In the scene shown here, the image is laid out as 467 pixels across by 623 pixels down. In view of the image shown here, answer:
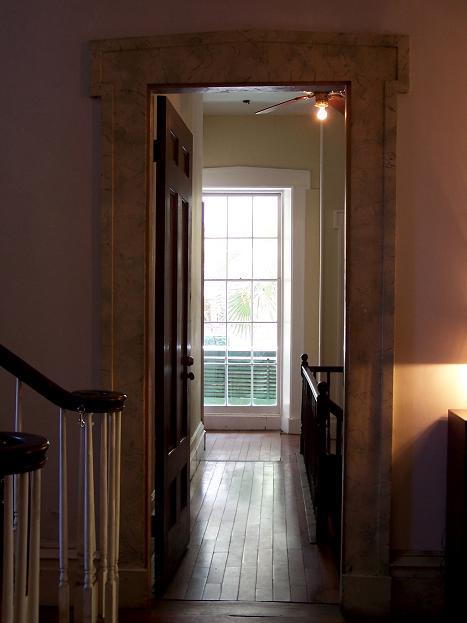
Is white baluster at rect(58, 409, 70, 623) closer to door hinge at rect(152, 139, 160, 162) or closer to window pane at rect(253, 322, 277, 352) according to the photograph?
door hinge at rect(152, 139, 160, 162)

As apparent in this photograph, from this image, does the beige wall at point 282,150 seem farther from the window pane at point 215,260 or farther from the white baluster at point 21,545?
the white baluster at point 21,545

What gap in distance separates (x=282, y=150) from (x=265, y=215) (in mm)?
765

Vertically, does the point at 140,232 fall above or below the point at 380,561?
Result: above

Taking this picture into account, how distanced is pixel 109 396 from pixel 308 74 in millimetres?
1857

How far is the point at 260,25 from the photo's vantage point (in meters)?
3.63

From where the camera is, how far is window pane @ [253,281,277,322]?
29.1 ft

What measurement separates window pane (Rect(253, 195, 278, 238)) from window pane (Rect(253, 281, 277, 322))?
57 centimetres

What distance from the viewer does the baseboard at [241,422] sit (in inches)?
349

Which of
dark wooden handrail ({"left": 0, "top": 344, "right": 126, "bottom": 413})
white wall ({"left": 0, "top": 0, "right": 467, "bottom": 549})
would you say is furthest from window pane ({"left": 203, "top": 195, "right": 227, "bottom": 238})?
Answer: dark wooden handrail ({"left": 0, "top": 344, "right": 126, "bottom": 413})

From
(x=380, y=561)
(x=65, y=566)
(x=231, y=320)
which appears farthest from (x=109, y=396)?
(x=231, y=320)

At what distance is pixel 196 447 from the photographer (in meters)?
6.85

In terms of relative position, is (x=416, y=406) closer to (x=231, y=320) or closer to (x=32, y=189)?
(x=32, y=189)

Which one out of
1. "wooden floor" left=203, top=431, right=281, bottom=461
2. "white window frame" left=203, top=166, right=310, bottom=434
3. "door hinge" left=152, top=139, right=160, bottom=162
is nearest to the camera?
"door hinge" left=152, top=139, right=160, bottom=162

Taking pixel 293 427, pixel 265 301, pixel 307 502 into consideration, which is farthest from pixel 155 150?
pixel 293 427
